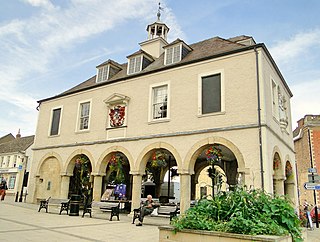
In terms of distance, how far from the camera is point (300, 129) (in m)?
26.1

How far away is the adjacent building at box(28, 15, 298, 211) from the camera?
484 inches

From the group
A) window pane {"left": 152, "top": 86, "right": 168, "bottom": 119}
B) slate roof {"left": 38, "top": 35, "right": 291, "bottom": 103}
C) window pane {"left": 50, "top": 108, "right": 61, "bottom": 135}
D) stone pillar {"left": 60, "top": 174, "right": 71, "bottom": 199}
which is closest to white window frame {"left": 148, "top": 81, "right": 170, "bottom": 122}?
window pane {"left": 152, "top": 86, "right": 168, "bottom": 119}

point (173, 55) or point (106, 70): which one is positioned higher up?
point (106, 70)

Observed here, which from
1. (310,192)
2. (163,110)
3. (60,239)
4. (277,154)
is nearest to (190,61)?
(163,110)

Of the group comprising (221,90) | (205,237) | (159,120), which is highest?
(221,90)

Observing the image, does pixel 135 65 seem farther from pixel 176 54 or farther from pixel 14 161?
pixel 14 161

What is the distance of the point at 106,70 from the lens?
18938 mm

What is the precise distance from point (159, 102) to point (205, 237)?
999cm

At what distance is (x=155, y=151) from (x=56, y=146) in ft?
25.3

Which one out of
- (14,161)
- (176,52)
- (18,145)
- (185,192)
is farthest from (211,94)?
(18,145)

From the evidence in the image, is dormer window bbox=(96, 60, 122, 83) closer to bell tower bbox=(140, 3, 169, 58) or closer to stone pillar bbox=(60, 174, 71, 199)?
bell tower bbox=(140, 3, 169, 58)

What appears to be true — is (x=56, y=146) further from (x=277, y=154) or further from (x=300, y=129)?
(x=300, y=129)

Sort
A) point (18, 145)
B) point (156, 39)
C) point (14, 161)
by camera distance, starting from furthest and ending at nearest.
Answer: point (18, 145)
point (14, 161)
point (156, 39)

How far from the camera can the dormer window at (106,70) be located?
18828mm
